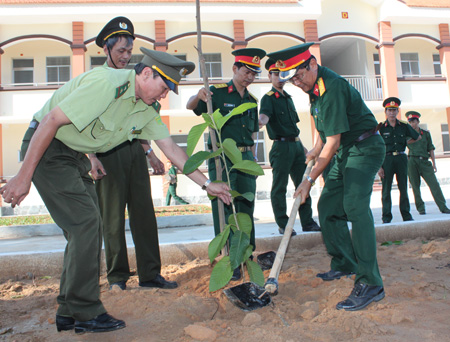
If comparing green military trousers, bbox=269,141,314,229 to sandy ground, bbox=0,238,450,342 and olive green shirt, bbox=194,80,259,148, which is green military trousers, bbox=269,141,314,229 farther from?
sandy ground, bbox=0,238,450,342

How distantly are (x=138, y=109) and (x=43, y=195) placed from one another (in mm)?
750

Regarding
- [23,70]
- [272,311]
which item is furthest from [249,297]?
[23,70]

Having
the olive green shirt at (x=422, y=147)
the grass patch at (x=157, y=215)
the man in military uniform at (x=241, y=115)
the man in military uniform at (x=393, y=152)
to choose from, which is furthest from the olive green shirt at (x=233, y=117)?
the grass patch at (x=157, y=215)

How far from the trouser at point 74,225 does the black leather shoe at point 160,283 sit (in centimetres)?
81

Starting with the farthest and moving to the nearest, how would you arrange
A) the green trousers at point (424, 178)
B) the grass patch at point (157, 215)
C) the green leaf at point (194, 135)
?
the grass patch at point (157, 215) → the green trousers at point (424, 178) → the green leaf at point (194, 135)

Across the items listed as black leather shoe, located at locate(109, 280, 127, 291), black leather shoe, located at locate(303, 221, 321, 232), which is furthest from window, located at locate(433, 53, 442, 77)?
black leather shoe, located at locate(109, 280, 127, 291)

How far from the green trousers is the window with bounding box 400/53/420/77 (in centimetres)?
1157

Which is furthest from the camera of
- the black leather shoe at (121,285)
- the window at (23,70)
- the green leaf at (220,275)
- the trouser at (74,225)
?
the window at (23,70)

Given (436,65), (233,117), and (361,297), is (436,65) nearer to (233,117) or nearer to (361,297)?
(233,117)

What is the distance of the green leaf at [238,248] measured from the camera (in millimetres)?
2516

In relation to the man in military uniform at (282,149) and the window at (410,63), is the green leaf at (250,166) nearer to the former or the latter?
the man in military uniform at (282,149)

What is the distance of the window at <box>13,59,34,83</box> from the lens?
1597cm

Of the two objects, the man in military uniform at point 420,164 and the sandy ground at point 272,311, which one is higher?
the man in military uniform at point 420,164

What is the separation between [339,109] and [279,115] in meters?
2.17
